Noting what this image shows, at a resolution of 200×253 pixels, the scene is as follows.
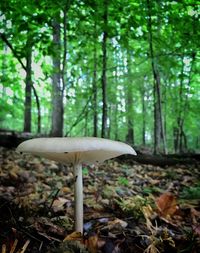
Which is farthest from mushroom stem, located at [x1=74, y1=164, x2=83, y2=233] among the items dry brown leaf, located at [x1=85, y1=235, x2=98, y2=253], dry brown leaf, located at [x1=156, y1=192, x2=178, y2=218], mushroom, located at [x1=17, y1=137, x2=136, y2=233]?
dry brown leaf, located at [x1=156, y1=192, x2=178, y2=218]

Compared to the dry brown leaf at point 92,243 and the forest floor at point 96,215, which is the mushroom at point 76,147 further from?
the forest floor at point 96,215

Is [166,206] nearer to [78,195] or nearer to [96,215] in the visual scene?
[96,215]

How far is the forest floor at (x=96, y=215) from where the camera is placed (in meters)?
1.81

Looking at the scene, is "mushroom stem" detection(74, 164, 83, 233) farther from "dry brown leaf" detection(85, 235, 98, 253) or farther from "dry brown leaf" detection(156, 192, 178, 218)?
"dry brown leaf" detection(156, 192, 178, 218)

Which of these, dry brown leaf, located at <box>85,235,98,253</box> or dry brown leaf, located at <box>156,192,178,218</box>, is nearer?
dry brown leaf, located at <box>85,235,98,253</box>

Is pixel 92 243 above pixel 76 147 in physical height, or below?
below

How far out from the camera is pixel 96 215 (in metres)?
2.39

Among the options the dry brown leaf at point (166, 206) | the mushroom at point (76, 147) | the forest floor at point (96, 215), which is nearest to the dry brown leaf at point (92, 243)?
the forest floor at point (96, 215)

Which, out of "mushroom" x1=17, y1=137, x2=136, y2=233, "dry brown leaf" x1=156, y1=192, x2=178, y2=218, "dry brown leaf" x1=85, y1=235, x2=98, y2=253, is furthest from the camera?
"dry brown leaf" x1=156, y1=192, x2=178, y2=218

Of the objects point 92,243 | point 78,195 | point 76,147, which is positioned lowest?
point 92,243

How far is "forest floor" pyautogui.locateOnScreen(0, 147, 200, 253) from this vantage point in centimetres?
181

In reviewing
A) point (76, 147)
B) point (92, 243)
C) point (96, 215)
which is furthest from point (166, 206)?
point (76, 147)

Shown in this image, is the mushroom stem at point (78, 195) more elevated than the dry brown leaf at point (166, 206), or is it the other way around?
the mushroom stem at point (78, 195)

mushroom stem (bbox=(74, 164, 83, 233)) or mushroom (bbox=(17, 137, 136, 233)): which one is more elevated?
mushroom (bbox=(17, 137, 136, 233))
